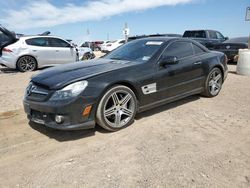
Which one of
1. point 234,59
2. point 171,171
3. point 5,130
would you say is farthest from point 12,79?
point 234,59

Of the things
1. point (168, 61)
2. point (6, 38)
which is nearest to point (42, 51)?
point (6, 38)

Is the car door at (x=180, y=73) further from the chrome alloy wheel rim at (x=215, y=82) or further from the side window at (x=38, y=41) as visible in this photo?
the side window at (x=38, y=41)

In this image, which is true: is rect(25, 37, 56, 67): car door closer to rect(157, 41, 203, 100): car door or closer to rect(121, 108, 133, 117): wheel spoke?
rect(157, 41, 203, 100): car door

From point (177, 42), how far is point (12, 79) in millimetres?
6524

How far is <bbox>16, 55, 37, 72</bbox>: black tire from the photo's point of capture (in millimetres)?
11234

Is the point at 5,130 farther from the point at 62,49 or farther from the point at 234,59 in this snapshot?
the point at 234,59

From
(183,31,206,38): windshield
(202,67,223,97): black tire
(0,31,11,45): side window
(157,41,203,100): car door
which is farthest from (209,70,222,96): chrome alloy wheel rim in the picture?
(183,31,206,38): windshield

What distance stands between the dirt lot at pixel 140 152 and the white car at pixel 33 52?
6.34m

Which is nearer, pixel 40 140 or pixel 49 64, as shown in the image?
pixel 40 140

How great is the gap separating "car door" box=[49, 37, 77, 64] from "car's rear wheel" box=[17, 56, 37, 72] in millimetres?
1038

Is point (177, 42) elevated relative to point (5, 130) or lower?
elevated

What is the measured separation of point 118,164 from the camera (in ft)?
11.0

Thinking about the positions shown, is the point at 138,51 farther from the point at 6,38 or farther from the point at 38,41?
the point at 6,38

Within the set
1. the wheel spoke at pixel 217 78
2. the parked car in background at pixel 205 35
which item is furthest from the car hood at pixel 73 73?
the parked car in background at pixel 205 35
